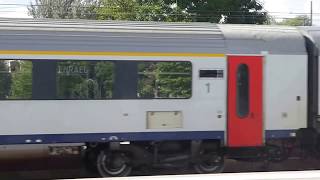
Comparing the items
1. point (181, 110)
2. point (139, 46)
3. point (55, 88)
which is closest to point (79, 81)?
point (55, 88)

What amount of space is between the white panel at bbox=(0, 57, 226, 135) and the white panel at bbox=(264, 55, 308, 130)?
0.92 metres

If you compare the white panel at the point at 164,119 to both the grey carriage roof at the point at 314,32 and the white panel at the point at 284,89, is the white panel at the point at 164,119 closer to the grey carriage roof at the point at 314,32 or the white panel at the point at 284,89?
the white panel at the point at 284,89

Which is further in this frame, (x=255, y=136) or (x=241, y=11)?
(x=241, y=11)

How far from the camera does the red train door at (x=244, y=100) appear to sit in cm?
1102

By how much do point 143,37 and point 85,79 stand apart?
1.34 metres

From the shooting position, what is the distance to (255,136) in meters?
11.2

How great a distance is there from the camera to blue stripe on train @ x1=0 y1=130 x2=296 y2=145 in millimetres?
10125

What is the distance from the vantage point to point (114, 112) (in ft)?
34.4

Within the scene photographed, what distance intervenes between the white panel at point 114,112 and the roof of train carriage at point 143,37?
0.45 m

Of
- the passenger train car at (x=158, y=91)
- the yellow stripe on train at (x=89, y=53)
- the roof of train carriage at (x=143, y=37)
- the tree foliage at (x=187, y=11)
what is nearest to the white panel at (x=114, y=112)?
the passenger train car at (x=158, y=91)

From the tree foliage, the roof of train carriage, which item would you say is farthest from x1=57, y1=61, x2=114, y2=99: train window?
the tree foliage

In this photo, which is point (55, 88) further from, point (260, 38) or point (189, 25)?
point (260, 38)

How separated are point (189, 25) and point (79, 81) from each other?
2424 mm

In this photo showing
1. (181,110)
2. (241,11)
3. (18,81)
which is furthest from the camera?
(241,11)
